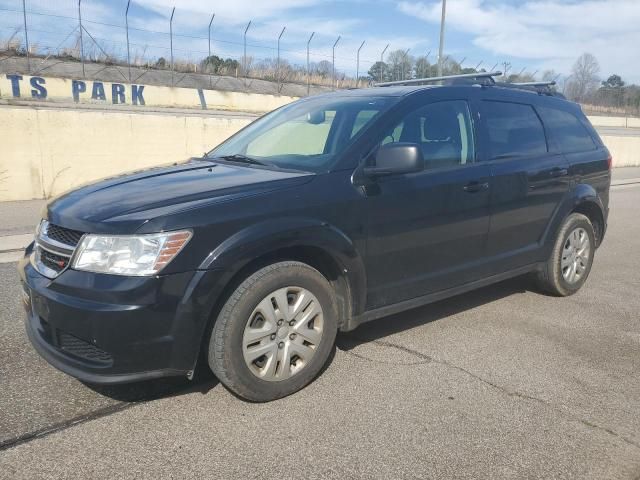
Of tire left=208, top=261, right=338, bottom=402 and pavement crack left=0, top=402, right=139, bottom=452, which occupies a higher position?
tire left=208, top=261, right=338, bottom=402

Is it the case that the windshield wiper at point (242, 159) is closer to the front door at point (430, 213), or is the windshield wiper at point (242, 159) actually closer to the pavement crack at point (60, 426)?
the front door at point (430, 213)

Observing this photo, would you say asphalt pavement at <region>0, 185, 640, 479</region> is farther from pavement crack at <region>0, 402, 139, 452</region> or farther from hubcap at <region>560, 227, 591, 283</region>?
hubcap at <region>560, 227, 591, 283</region>

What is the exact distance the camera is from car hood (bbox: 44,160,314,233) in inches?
115

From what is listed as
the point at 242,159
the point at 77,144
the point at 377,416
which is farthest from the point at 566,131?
the point at 77,144

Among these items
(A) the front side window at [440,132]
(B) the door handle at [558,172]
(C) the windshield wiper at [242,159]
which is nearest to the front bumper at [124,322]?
(C) the windshield wiper at [242,159]

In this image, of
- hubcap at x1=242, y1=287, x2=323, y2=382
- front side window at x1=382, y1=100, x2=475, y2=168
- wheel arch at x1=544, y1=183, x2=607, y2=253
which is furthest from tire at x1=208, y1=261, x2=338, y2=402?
wheel arch at x1=544, y1=183, x2=607, y2=253

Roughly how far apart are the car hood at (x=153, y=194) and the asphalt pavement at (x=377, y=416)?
40.3 inches

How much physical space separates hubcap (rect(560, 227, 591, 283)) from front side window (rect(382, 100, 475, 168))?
165cm

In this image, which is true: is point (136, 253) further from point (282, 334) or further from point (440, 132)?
point (440, 132)

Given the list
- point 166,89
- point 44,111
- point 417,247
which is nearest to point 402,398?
point 417,247

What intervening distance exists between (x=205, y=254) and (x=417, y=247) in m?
1.56

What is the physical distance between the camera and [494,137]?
4.45 m

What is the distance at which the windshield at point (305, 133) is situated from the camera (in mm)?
3740

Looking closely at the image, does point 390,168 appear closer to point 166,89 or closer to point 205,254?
point 205,254
